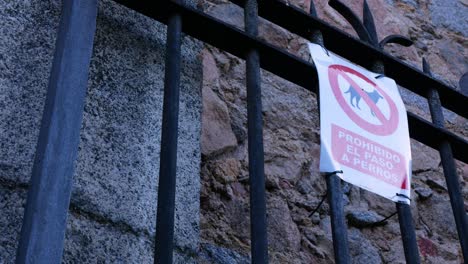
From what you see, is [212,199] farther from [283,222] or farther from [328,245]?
[328,245]

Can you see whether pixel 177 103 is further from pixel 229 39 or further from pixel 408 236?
pixel 408 236

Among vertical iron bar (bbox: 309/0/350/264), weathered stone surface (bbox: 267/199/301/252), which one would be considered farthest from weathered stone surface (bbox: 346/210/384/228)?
vertical iron bar (bbox: 309/0/350/264)

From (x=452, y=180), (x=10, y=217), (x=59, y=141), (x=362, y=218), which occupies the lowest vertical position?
(x=10, y=217)

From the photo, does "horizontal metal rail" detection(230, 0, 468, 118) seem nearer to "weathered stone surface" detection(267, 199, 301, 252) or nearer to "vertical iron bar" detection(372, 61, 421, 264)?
"vertical iron bar" detection(372, 61, 421, 264)

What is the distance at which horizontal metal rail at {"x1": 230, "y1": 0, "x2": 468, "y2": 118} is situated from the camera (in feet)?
5.60

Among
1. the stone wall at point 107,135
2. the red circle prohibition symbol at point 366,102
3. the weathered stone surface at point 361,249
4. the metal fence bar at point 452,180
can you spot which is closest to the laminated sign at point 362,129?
the red circle prohibition symbol at point 366,102

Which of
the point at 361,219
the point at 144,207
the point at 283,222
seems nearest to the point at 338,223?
the point at 144,207

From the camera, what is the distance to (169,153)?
131 cm

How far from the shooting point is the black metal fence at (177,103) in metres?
1.13

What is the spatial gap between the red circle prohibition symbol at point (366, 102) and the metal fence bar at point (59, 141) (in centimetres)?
56

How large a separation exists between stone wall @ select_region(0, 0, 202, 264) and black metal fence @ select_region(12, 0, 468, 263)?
83mm

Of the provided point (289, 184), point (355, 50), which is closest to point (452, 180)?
point (355, 50)

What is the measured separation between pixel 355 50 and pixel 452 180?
1.24 feet

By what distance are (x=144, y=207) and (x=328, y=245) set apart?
0.97 metres
